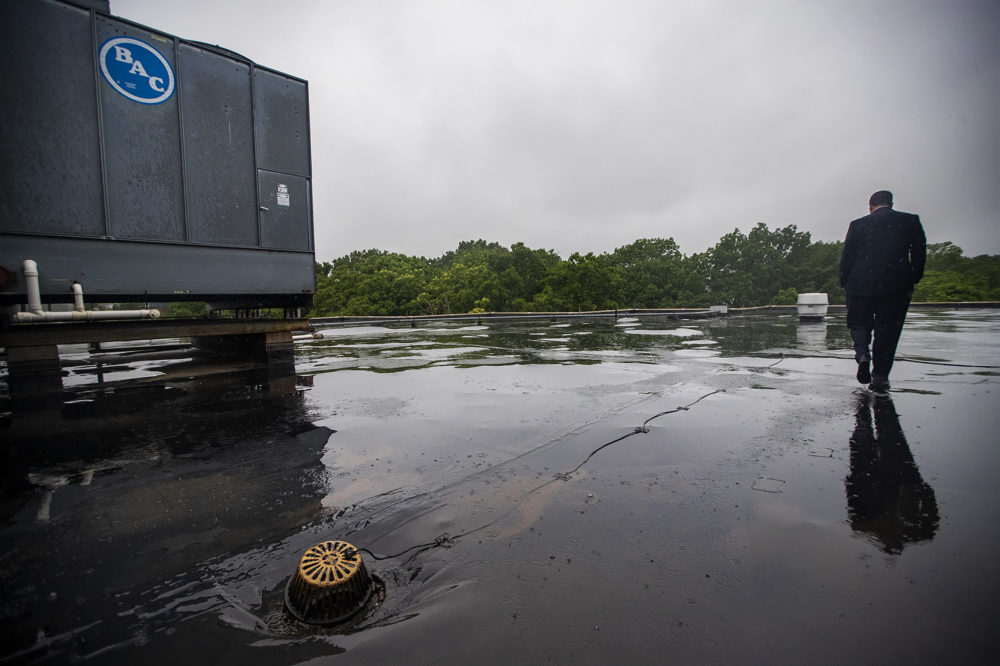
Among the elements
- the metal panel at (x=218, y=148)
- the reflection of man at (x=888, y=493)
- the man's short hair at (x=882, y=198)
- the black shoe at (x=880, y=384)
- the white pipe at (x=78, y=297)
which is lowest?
the reflection of man at (x=888, y=493)

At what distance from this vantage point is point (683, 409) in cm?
414

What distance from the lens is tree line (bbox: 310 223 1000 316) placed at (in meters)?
37.2

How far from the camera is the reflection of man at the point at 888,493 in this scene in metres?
2.02

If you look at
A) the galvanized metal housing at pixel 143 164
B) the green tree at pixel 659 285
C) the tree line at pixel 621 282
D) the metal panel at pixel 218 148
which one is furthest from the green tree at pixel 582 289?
the metal panel at pixel 218 148

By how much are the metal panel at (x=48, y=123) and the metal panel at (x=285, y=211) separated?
176 centimetres

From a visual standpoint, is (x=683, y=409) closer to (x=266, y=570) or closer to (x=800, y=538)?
(x=800, y=538)

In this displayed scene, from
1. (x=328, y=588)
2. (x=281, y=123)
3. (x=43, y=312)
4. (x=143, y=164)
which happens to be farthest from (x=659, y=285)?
(x=328, y=588)

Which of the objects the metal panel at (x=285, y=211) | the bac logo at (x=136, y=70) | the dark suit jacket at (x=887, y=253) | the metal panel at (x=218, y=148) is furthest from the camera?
the metal panel at (x=285, y=211)

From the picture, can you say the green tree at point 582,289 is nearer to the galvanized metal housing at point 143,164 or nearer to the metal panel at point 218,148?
the galvanized metal housing at point 143,164

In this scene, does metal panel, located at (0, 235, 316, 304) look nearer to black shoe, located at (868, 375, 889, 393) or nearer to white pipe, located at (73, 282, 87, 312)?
white pipe, located at (73, 282, 87, 312)

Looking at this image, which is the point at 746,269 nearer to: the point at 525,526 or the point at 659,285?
the point at 659,285

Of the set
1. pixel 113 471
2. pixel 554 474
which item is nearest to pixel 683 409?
pixel 554 474

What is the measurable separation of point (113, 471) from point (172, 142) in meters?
4.50

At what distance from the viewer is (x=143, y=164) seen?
17.7 ft
